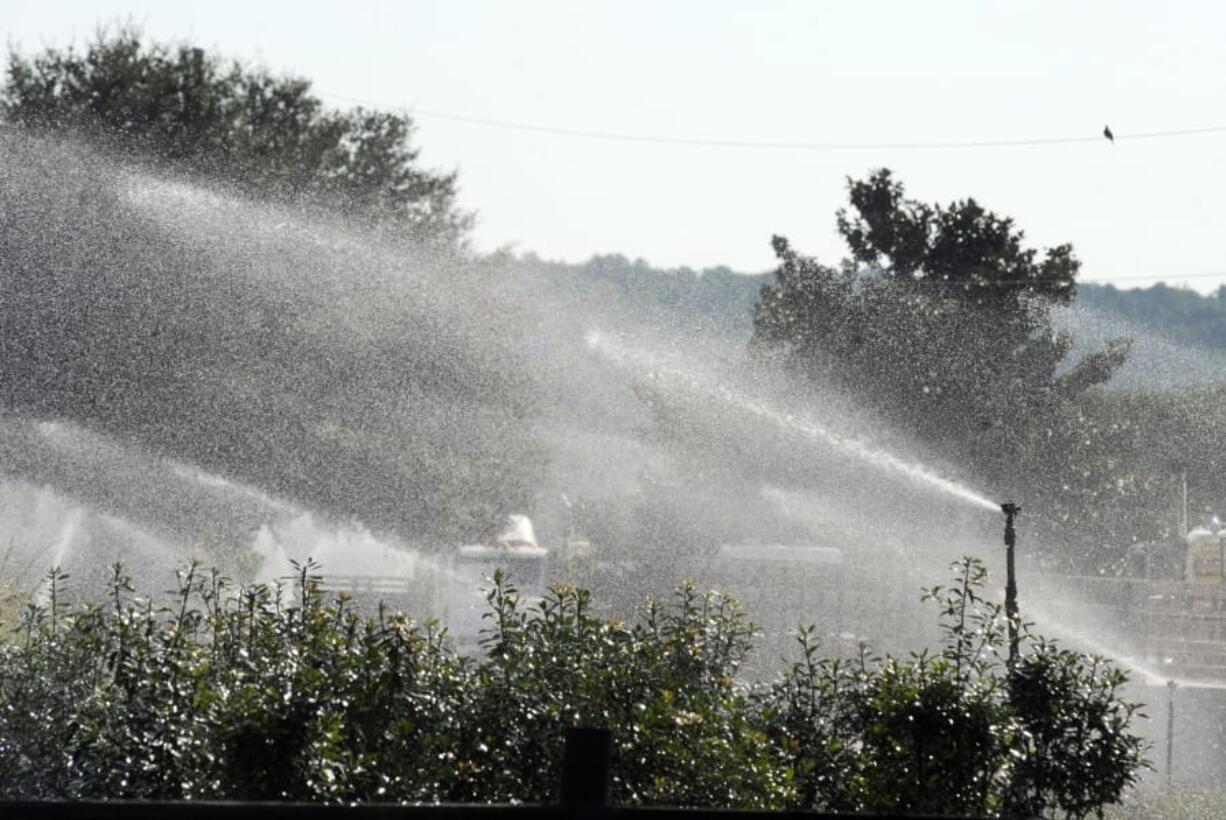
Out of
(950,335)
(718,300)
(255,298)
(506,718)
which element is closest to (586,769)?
(506,718)

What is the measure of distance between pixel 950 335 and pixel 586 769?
103 feet

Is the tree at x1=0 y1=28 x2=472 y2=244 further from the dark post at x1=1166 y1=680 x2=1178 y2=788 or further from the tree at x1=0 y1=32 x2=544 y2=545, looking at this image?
the dark post at x1=1166 y1=680 x2=1178 y2=788

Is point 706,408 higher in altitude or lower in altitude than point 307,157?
lower

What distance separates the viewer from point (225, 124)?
31.3 meters

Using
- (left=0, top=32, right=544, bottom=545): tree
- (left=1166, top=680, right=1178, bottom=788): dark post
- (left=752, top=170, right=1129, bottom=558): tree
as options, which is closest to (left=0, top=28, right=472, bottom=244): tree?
(left=0, top=32, right=544, bottom=545): tree

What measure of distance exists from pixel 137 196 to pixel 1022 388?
18.2 metres

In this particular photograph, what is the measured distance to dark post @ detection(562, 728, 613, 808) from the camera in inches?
213

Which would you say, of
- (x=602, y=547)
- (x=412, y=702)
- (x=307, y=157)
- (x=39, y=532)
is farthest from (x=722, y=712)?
(x=602, y=547)

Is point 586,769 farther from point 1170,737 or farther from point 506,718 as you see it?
point 1170,737

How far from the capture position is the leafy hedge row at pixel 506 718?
6.79 meters

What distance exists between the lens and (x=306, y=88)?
3356 centimetres

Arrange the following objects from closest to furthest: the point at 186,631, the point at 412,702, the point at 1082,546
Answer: the point at 412,702, the point at 186,631, the point at 1082,546

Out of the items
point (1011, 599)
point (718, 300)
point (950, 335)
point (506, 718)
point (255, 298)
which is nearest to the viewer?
point (506, 718)

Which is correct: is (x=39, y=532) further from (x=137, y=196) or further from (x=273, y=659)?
(x=273, y=659)
